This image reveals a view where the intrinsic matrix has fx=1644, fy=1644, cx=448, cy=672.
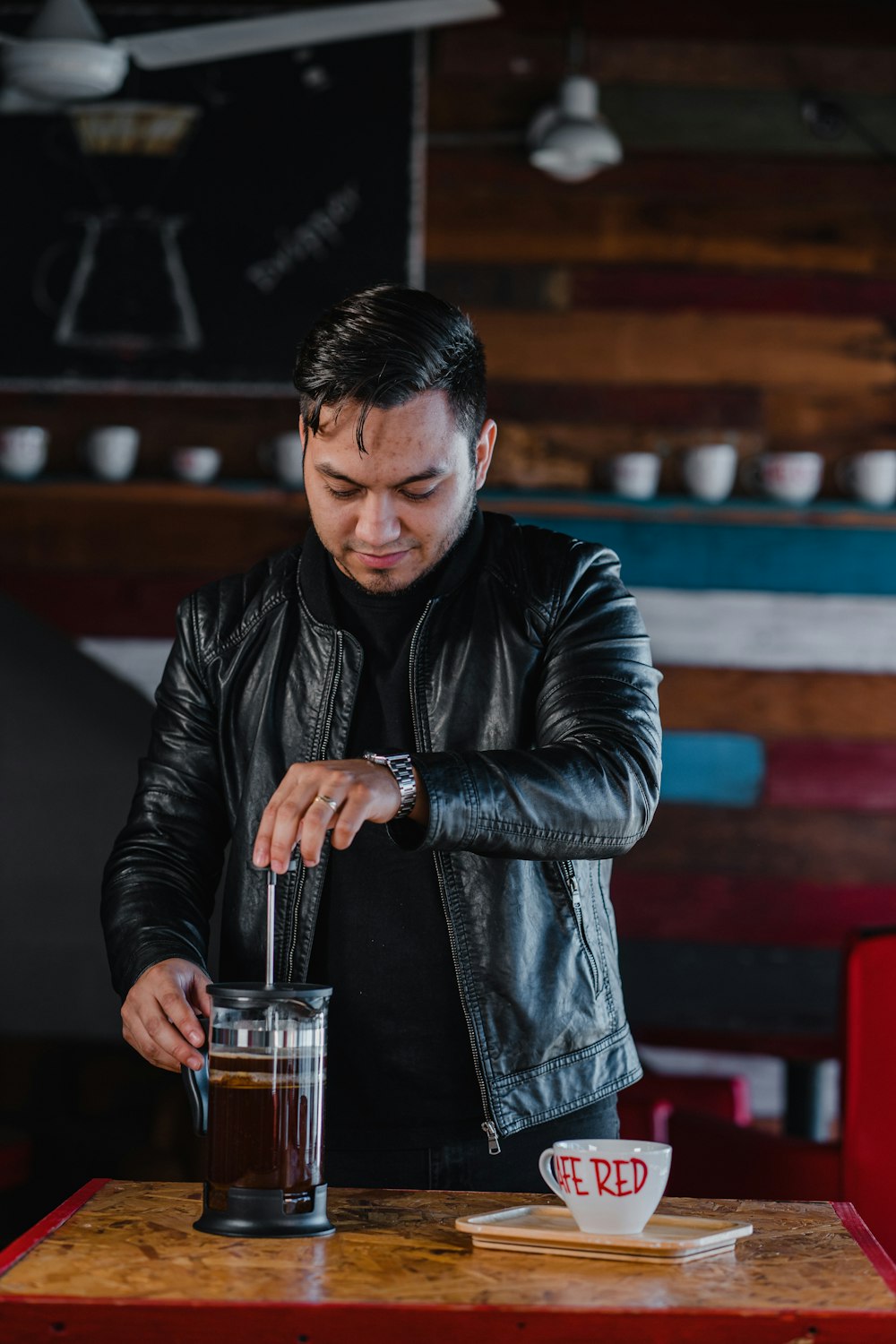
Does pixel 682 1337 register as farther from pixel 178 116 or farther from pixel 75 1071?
pixel 178 116

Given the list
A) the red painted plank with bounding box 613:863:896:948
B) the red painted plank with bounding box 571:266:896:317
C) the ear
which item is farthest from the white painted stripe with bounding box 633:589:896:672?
the ear

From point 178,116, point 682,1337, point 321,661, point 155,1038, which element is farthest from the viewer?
point 178,116

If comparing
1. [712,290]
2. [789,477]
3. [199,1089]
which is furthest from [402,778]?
[712,290]

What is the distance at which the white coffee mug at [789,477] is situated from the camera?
3.89 m

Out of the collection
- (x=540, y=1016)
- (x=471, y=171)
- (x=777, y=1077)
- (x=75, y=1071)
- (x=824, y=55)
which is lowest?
(x=777, y=1077)

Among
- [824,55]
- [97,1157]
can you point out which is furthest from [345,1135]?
[824,55]

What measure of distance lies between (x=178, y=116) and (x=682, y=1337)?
355 cm

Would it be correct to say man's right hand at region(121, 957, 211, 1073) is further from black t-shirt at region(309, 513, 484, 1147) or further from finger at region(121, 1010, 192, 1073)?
black t-shirt at region(309, 513, 484, 1147)

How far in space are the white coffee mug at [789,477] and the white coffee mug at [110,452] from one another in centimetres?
151

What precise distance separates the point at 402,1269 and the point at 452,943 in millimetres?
515

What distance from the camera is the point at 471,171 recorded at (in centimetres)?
425

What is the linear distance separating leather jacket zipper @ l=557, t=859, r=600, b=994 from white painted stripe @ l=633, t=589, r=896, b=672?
8.24ft

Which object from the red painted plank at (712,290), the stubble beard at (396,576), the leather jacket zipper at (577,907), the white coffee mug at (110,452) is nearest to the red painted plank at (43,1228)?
the leather jacket zipper at (577,907)

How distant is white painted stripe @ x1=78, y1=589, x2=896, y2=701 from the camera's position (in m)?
4.23
